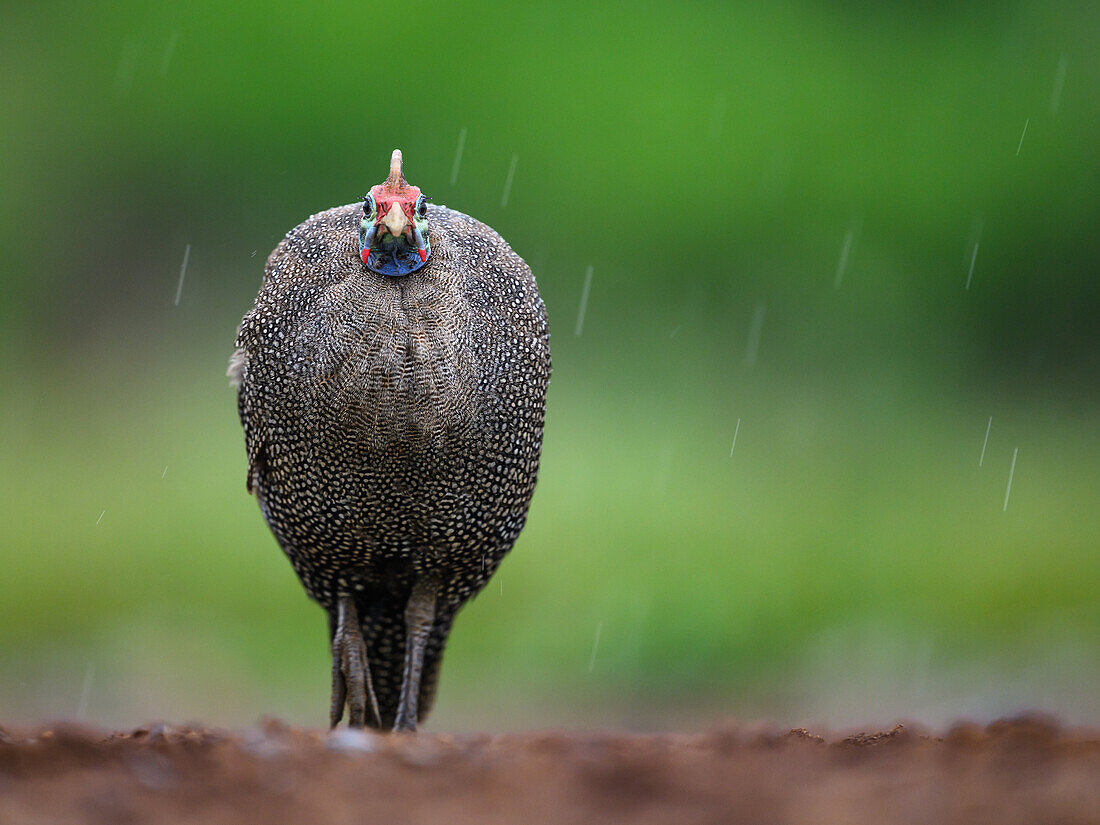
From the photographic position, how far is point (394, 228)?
13.9 feet

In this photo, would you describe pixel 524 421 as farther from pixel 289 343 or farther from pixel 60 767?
pixel 60 767

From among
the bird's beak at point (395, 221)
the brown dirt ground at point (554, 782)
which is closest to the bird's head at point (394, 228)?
the bird's beak at point (395, 221)

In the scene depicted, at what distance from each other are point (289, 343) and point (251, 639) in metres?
4.89

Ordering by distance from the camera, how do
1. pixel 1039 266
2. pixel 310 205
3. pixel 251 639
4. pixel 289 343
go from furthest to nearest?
pixel 1039 266 < pixel 310 205 < pixel 251 639 < pixel 289 343

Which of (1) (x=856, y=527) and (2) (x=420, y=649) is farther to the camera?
(1) (x=856, y=527)

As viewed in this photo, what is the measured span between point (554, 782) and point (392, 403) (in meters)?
1.91

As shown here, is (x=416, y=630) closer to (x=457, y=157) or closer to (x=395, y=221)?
(x=395, y=221)

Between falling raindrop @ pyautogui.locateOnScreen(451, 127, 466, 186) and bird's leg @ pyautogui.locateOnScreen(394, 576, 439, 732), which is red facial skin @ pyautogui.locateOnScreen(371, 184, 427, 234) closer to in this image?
bird's leg @ pyautogui.locateOnScreen(394, 576, 439, 732)

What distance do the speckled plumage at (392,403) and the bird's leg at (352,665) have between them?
0.10 metres

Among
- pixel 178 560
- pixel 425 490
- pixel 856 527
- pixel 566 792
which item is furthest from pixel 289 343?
pixel 856 527

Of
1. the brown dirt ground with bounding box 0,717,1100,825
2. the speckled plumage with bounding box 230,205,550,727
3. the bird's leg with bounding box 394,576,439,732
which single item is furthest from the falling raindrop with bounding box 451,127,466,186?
the brown dirt ground with bounding box 0,717,1100,825

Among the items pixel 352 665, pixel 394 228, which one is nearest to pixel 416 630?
pixel 352 665

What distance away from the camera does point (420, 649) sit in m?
5.02

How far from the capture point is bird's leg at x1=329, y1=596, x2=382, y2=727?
496 centimetres
